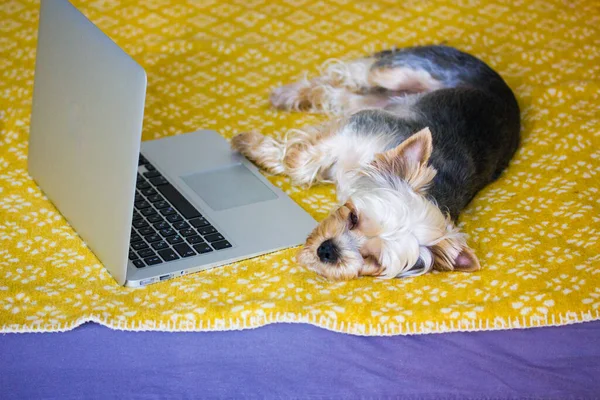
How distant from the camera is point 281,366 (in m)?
2.05

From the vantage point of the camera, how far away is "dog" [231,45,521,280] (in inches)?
93.5

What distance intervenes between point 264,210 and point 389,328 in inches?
28.2

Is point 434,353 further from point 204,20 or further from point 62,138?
point 204,20

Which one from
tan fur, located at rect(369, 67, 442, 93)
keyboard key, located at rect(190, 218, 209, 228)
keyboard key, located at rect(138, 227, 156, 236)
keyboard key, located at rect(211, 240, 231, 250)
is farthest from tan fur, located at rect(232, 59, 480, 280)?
tan fur, located at rect(369, 67, 442, 93)

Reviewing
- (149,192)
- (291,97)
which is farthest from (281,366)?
(291,97)

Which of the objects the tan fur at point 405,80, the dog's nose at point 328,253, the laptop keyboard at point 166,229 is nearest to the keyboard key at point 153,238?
the laptop keyboard at point 166,229

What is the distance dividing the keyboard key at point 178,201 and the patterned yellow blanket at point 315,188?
11.0 inches

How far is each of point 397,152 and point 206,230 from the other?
622 millimetres

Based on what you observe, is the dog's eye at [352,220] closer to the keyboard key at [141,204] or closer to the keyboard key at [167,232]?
the keyboard key at [167,232]

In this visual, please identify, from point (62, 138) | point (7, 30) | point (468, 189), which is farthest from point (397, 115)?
point (7, 30)

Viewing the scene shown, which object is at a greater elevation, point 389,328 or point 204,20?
point 389,328

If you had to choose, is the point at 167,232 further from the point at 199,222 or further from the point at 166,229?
the point at 199,222

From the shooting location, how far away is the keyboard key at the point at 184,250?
2.33 meters

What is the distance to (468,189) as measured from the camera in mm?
2746
